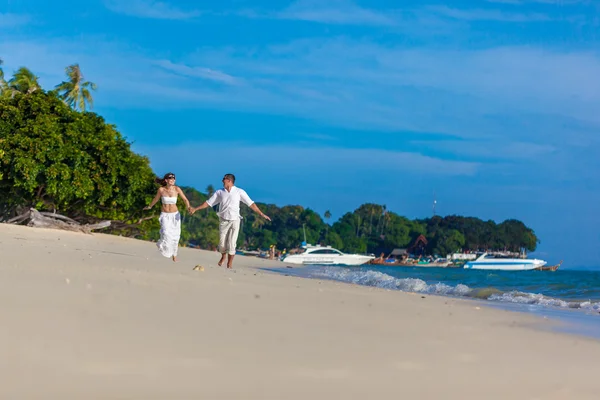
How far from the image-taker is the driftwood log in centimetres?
3225

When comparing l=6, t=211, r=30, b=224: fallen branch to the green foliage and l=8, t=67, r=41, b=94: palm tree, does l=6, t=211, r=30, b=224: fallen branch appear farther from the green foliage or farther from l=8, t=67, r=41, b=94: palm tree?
l=8, t=67, r=41, b=94: palm tree

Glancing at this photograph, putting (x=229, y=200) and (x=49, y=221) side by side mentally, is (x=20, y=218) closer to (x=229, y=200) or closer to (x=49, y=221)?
(x=49, y=221)

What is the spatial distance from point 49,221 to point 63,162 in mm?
2688

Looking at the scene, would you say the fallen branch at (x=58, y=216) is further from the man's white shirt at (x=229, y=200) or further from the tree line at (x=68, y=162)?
the man's white shirt at (x=229, y=200)

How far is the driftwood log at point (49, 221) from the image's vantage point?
32.2m

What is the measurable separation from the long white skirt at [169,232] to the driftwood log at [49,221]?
20.7 metres

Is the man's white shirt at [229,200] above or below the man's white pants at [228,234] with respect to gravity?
above

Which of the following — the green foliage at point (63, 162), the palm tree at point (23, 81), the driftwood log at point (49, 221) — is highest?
the palm tree at point (23, 81)

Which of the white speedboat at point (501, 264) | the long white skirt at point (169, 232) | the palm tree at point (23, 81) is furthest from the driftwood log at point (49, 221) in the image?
the white speedboat at point (501, 264)

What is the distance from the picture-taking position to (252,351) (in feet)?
14.2

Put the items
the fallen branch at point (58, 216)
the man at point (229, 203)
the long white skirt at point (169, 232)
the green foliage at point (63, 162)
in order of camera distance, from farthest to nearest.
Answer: the fallen branch at point (58, 216), the green foliage at point (63, 162), the long white skirt at point (169, 232), the man at point (229, 203)

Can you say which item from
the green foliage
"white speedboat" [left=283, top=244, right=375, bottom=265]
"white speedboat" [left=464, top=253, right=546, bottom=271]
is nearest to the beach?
the green foliage

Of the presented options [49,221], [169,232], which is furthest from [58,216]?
[169,232]

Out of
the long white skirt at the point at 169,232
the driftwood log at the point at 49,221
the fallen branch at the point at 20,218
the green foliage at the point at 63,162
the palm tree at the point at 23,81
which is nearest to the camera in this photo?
the long white skirt at the point at 169,232
